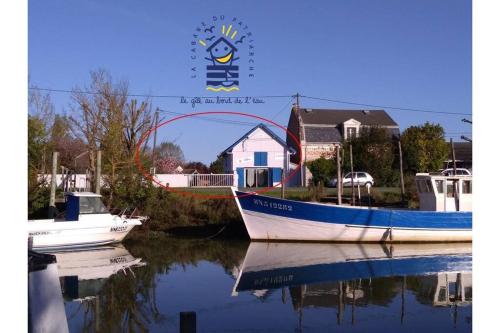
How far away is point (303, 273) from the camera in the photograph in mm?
12859

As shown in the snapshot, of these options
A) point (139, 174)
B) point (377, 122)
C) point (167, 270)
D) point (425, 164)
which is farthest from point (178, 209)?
point (377, 122)

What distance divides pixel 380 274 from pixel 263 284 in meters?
3.05

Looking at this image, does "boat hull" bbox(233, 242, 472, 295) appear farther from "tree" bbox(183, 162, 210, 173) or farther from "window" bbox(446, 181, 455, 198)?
Result: "tree" bbox(183, 162, 210, 173)

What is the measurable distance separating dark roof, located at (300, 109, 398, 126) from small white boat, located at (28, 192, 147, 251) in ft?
89.9

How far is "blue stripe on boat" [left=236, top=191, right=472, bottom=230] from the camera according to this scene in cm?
1778

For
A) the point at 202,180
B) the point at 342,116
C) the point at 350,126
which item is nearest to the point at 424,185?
the point at 202,180

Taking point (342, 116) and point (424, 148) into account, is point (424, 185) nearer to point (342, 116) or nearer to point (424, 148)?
point (424, 148)

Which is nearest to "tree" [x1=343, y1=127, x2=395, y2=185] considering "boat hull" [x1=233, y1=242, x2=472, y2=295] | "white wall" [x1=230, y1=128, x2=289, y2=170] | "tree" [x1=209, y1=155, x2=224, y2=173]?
"white wall" [x1=230, y1=128, x2=289, y2=170]

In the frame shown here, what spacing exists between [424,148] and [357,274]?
27.4 m

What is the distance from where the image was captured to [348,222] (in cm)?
1783

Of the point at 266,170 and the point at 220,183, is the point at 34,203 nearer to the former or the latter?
the point at 220,183

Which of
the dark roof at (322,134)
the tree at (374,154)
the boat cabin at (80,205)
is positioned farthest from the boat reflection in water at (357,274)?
the dark roof at (322,134)

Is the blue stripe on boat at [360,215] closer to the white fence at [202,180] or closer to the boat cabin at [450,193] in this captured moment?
the boat cabin at [450,193]

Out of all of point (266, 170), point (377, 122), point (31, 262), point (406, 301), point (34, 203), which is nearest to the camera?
point (31, 262)
